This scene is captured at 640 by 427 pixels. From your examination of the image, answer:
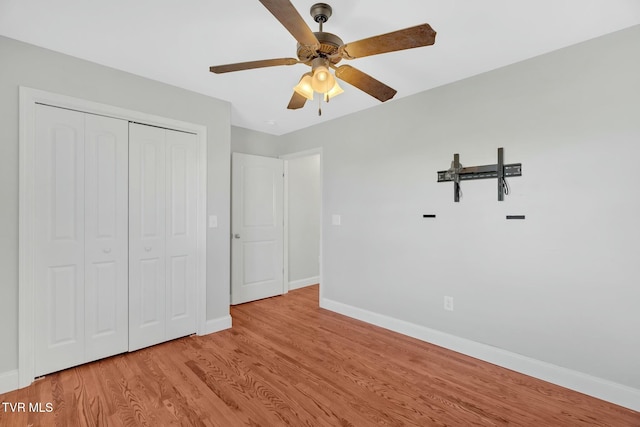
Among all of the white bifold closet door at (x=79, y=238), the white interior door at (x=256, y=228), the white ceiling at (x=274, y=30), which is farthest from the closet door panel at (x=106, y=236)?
the white interior door at (x=256, y=228)

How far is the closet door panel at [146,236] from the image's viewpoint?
2701 mm

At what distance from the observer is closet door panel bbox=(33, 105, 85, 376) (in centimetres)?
225

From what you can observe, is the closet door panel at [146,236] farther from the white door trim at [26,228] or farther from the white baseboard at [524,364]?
the white baseboard at [524,364]

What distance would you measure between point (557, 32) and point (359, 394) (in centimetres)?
282

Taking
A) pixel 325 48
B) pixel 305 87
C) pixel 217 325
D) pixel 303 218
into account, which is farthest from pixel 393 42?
pixel 303 218

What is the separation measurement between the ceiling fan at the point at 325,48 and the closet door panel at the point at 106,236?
1.38 meters

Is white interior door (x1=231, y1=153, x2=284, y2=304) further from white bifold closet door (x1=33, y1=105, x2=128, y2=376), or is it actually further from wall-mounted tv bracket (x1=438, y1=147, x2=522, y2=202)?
wall-mounted tv bracket (x1=438, y1=147, x2=522, y2=202)

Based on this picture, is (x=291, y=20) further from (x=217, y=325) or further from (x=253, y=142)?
(x=253, y=142)

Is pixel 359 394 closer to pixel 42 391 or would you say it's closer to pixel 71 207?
pixel 42 391

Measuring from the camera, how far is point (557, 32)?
2018mm

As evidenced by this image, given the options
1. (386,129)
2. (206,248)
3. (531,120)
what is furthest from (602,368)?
(206,248)

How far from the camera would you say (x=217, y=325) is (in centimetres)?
321

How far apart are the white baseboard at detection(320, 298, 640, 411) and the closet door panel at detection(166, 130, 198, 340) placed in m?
1.99

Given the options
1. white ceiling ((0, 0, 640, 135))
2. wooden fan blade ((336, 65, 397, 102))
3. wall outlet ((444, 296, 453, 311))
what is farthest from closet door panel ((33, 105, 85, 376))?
wall outlet ((444, 296, 453, 311))
